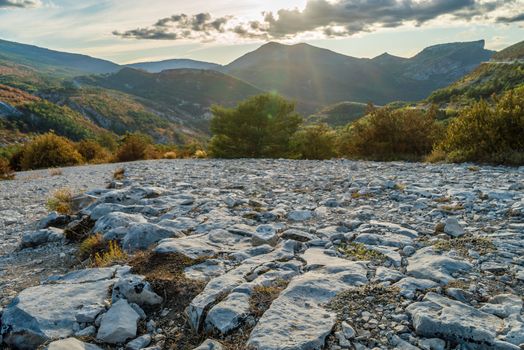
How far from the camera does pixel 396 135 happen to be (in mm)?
17000

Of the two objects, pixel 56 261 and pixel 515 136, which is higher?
pixel 515 136

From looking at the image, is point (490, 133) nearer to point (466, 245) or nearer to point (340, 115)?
point (466, 245)

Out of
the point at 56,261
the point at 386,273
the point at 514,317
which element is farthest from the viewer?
the point at 56,261

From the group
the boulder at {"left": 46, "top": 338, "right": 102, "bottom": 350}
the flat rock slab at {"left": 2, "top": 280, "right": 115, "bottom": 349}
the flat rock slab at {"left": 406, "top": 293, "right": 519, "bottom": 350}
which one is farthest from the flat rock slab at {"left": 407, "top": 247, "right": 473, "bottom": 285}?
the flat rock slab at {"left": 2, "top": 280, "right": 115, "bottom": 349}

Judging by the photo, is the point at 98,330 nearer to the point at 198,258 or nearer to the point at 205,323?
the point at 205,323

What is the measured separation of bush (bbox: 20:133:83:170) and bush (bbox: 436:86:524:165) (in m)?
21.6

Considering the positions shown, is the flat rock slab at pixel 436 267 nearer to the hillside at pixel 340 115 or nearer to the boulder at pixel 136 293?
the boulder at pixel 136 293

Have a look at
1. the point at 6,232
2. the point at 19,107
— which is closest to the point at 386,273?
the point at 6,232

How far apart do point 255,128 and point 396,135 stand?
8.55 m

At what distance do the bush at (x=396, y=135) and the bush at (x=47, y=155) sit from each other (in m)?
17.7

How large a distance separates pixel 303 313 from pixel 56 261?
4347 millimetres

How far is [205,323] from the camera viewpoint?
3.38 meters

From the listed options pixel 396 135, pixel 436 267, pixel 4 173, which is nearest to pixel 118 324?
pixel 436 267

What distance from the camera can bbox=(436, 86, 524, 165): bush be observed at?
11674 mm
